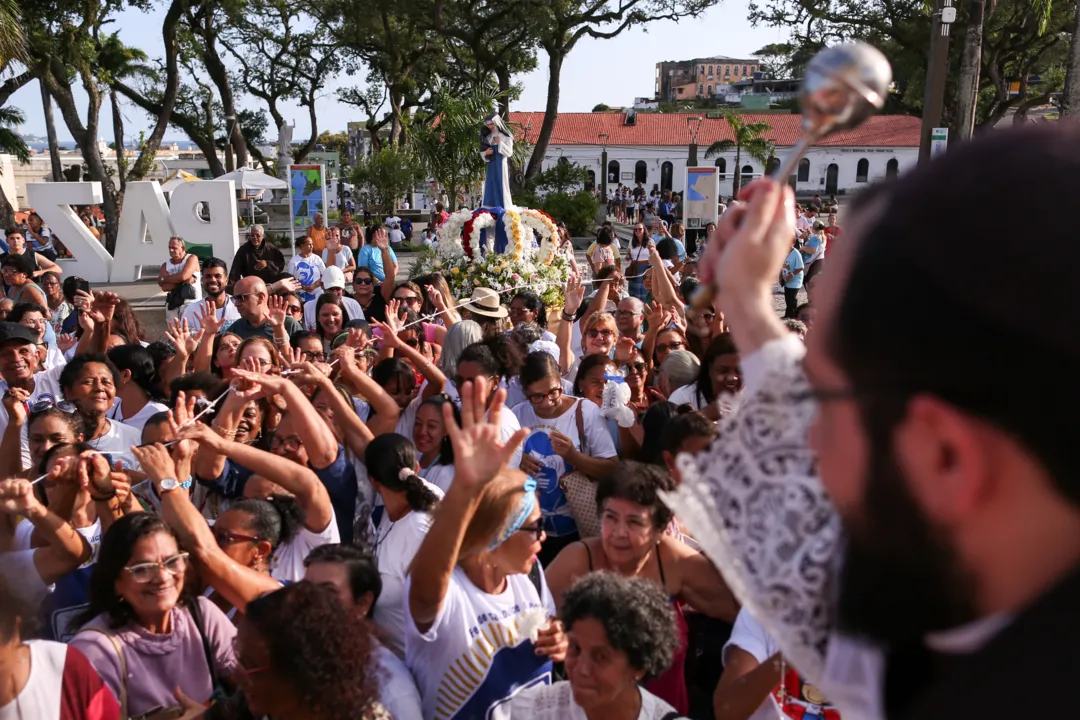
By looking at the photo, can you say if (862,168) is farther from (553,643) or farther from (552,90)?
(553,643)

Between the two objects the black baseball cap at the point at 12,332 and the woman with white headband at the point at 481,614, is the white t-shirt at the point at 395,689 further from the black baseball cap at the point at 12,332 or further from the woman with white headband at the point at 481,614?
the black baseball cap at the point at 12,332

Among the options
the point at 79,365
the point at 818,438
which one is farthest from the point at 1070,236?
the point at 79,365

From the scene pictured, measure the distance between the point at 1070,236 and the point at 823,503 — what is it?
0.41 metres

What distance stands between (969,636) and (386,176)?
29.6 m

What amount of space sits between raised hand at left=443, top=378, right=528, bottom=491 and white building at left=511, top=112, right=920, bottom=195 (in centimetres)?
5770

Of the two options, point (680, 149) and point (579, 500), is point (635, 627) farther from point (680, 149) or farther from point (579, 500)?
point (680, 149)

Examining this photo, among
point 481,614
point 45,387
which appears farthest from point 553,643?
point 45,387

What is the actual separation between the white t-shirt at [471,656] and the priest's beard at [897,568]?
200 centimetres

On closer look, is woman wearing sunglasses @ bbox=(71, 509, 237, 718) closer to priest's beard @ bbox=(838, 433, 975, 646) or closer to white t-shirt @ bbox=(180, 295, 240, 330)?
priest's beard @ bbox=(838, 433, 975, 646)

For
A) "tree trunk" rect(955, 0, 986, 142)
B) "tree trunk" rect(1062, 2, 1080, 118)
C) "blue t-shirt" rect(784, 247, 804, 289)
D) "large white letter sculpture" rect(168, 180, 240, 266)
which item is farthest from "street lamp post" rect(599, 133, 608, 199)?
"tree trunk" rect(1062, 2, 1080, 118)

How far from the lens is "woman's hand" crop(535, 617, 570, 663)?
9.08ft

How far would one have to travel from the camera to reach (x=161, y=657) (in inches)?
114

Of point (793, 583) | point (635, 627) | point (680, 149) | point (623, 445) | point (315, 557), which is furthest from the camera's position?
point (680, 149)

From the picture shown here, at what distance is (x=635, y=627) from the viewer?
2.63 m
